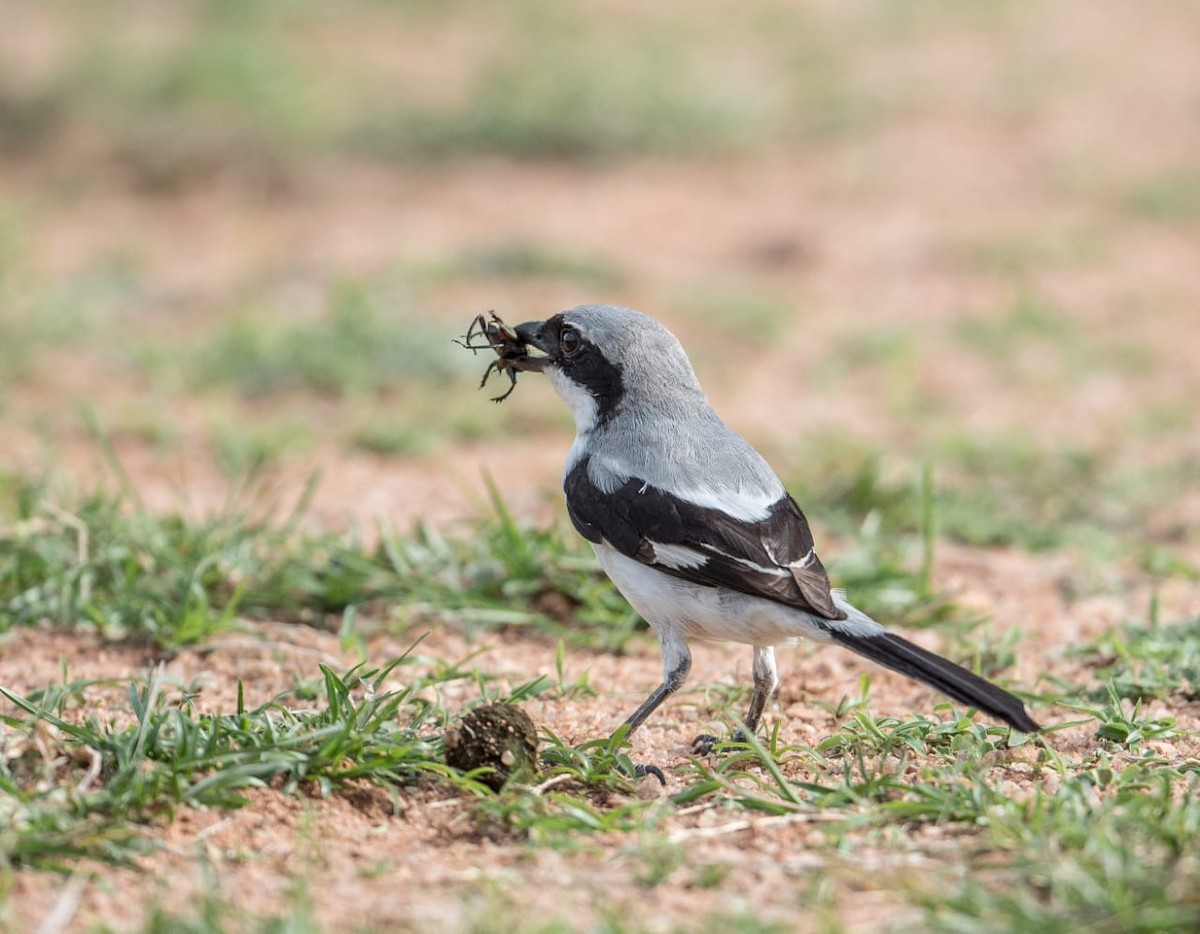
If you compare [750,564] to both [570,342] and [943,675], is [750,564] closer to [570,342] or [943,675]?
[943,675]

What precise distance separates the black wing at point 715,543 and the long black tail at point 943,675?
4.7 inches

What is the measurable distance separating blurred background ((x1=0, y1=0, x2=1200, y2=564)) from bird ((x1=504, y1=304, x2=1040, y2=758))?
5.48 feet

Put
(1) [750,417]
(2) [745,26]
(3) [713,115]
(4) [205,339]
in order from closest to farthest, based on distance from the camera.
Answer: (1) [750,417] → (4) [205,339] → (3) [713,115] → (2) [745,26]

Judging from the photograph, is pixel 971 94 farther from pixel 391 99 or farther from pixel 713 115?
pixel 391 99

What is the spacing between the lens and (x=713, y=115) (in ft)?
37.6

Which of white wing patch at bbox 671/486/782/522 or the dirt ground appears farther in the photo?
white wing patch at bbox 671/486/782/522

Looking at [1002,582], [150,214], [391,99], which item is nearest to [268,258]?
[150,214]

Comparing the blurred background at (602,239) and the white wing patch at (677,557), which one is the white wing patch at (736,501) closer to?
the white wing patch at (677,557)

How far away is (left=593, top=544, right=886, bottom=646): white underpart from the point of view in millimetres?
3582

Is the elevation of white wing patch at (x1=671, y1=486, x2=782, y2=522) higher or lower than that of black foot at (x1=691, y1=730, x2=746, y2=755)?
higher

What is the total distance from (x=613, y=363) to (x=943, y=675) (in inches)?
53.2

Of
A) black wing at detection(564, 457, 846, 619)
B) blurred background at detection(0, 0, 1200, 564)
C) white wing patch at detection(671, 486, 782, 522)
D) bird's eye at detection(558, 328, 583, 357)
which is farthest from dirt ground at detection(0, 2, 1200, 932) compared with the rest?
bird's eye at detection(558, 328, 583, 357)

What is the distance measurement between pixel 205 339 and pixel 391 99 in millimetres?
4211

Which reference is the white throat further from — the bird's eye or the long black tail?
the long black tail
